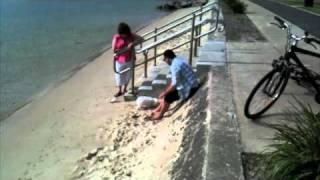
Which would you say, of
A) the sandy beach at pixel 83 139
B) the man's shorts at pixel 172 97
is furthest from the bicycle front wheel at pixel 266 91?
the man's shorts at pixel 172 97

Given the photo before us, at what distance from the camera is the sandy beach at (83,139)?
8734mm

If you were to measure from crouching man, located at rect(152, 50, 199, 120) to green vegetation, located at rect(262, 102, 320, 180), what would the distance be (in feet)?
13.8

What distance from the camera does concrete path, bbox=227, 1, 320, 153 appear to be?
23.1ft

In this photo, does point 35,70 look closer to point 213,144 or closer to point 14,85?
point 14,85

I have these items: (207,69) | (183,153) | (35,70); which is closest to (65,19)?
(35,70)

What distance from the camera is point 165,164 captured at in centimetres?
754

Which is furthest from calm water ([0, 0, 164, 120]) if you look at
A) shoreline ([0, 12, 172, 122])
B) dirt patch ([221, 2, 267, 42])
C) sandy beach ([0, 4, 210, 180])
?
dirt patch ([221, 2, 267, 42])

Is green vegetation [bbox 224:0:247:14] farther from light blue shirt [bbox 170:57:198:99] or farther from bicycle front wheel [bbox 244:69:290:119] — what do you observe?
bicycle front wheel [bbox 244:69:290:119]

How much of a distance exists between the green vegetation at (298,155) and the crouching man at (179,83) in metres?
4.22

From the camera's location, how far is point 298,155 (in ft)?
17.3

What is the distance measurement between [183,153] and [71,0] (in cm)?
8921

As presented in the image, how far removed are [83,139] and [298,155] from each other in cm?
650

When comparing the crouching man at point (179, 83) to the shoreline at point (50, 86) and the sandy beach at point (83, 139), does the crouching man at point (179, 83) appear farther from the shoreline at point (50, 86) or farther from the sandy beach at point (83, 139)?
the shoreline at point (50, 86)

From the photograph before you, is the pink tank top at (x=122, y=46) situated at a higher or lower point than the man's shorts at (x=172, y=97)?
higher
